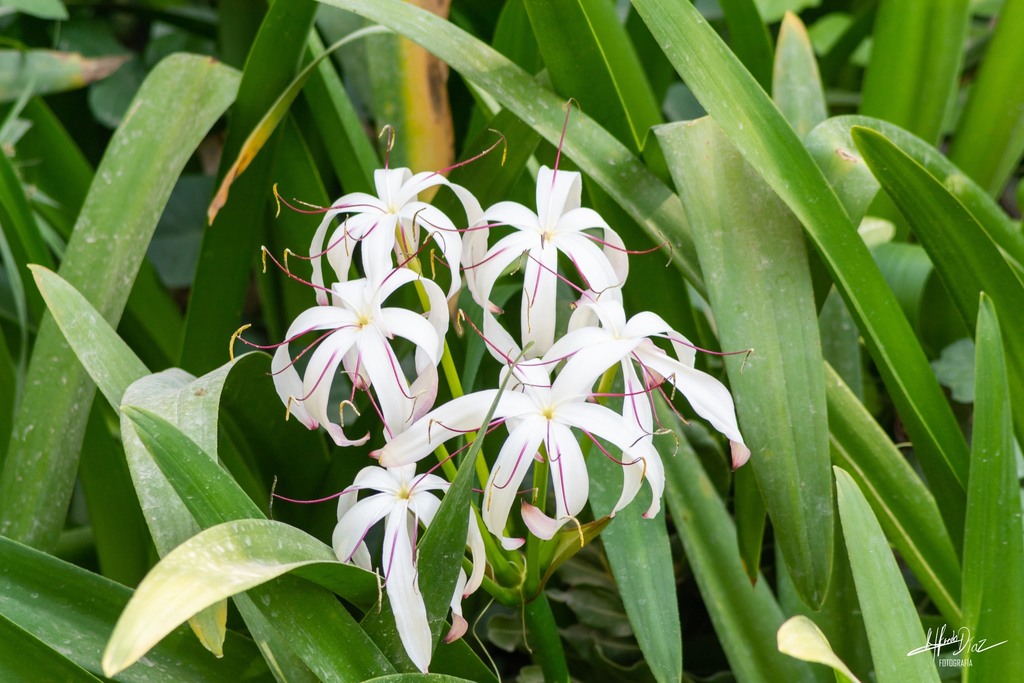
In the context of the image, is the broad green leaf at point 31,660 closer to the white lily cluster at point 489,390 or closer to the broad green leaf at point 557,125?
the white lily cluster at point 489,390

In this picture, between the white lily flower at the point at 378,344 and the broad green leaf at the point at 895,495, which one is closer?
the white lily flower at the point at 378,344

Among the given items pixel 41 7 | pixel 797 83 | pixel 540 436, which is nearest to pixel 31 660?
pixel 540 436

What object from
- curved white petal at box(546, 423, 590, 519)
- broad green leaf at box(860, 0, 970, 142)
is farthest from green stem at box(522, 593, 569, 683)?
broad green leaf at box(860, 0, 970, 142)

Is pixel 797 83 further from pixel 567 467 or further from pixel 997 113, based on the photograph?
pixel 567 467

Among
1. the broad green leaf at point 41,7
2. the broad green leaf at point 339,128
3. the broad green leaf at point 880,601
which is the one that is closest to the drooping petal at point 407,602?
the broad green leaf at point 880,601

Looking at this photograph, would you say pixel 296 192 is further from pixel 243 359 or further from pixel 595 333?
pixel 595 333

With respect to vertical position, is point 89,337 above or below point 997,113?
below
